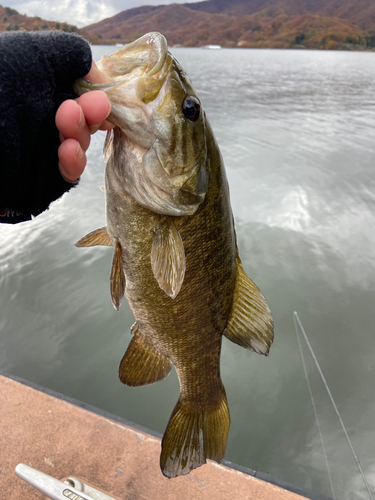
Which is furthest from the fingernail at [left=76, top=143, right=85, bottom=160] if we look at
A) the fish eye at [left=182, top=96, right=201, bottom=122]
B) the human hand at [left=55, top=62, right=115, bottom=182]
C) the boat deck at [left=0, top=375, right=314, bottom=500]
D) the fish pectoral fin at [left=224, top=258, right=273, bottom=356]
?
the boat deck at [left=0, top=375, right=314, bottom=500]

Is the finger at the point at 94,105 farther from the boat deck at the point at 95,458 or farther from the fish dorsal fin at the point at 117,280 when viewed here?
the boat deck at the point at 95,458

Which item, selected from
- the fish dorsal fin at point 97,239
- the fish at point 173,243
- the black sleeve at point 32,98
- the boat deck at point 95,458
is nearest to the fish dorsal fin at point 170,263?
the fish at point 173,243

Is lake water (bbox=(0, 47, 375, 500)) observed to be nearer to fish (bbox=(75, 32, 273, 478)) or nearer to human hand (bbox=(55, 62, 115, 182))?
fish (bbox=(75, 32, 273, 478))

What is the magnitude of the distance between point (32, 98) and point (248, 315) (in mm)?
1044

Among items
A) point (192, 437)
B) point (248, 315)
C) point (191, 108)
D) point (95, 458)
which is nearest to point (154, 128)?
point (191, 108)

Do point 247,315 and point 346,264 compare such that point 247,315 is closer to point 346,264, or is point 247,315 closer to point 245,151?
point 346,264

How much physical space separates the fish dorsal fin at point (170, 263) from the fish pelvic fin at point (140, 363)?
1.54 ft

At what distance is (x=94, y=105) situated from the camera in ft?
2.78

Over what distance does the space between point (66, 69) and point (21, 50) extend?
11cm

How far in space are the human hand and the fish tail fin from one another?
1.13m

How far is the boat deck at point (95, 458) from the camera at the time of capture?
1.65m

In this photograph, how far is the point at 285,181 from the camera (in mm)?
6332

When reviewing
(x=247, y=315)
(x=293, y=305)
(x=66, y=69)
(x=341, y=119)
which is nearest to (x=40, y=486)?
(x=247, y=315)

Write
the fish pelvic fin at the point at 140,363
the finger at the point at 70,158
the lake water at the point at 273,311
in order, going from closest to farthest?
the finger at the point at 70,158
the fish pelvic fin at the point at 140,363
the lake water at the point at 273,311
